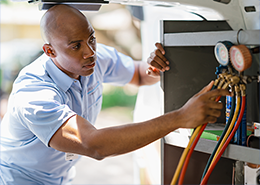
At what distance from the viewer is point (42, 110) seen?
1.04m

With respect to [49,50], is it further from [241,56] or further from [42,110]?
[241,56]

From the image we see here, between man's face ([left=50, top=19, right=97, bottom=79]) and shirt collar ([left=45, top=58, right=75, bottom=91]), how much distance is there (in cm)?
3

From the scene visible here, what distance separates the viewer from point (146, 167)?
180cm

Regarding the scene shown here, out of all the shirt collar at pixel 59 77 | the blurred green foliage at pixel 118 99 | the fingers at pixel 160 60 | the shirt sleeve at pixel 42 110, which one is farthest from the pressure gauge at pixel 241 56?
the blurred green foliage at pixel 118 99

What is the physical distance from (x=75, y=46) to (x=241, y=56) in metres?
0.70

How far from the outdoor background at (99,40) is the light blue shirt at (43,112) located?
2.39m

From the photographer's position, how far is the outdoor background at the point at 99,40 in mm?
4179

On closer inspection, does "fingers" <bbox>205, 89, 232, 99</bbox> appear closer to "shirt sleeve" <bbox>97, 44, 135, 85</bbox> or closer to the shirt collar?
the shirt collar

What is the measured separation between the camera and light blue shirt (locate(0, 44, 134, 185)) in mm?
1065

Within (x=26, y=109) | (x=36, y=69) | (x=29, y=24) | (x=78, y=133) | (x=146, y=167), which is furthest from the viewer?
(x=29, y=24)

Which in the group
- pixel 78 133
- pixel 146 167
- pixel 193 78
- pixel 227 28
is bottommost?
pixel 146 167

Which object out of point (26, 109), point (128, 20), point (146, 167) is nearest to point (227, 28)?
point (26, 109)

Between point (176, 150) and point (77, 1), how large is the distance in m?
0.69

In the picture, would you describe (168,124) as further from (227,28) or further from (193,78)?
(227,28)
